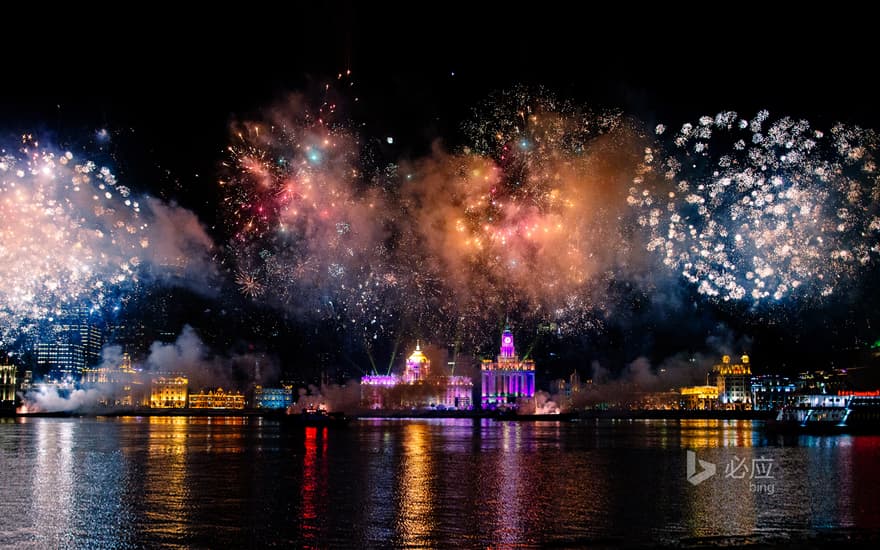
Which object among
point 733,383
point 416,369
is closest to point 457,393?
point 416,369

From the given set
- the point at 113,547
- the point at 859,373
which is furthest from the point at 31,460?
the point at 859,373

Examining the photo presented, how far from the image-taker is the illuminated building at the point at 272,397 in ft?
431

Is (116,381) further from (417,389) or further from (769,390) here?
(769,390)

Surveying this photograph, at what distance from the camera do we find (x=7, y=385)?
109 metres

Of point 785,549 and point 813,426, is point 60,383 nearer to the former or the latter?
point 813,426

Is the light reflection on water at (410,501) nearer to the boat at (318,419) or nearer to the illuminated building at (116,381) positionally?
the boat at (318,419)

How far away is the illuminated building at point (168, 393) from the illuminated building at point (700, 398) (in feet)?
257

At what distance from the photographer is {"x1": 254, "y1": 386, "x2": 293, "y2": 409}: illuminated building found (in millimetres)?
131250

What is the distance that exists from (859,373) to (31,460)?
3071 inches

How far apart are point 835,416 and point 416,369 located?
245ft

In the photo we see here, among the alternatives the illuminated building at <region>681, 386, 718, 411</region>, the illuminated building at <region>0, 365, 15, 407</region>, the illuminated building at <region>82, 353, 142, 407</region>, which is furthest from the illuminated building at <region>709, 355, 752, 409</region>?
the illuminated building at <region>0, 365, 15, 407</region>

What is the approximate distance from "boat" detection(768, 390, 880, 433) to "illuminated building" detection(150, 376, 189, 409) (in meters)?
92.6

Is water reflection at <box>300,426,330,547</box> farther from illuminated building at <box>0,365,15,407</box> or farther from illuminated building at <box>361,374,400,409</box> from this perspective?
illuminated building at <box>0,365,15,407</box>

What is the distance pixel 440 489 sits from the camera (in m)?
16.9
